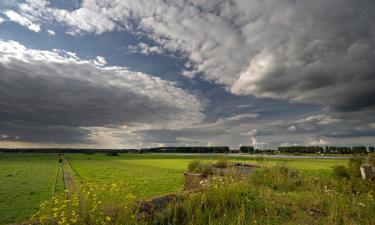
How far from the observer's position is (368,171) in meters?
13.3

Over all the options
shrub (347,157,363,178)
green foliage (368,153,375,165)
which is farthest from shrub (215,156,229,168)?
green foliage (368,153,375,165)

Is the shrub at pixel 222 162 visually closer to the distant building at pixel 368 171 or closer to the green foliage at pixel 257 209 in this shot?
the green foliage at pixel 257 209

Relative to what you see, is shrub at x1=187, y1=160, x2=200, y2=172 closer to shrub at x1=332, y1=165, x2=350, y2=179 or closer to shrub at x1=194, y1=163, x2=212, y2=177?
shrub at x1=194, y1=163, x2=212, y2=177

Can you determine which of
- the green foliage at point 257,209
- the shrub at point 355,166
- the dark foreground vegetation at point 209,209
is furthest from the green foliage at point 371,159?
the dark foreground vegetation at point 209,209

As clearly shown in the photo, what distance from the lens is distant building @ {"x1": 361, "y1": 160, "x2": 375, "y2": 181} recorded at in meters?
13.1

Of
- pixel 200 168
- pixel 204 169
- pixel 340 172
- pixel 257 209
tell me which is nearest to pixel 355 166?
pixel 340 172

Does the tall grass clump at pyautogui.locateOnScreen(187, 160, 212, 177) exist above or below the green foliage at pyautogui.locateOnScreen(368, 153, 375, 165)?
below

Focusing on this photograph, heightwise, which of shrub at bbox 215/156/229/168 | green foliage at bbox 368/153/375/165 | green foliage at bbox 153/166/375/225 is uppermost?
green foliage at bbox 368/153/375/165

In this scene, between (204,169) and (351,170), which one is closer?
(204,169)

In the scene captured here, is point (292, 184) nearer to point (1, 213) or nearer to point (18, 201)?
point (1, 213)

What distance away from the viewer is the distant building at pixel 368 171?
13083 mm

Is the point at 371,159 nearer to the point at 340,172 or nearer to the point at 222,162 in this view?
the point at 340,172

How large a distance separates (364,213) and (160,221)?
5.23 m

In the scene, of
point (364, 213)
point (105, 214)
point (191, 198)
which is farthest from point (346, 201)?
point (105, 214)
